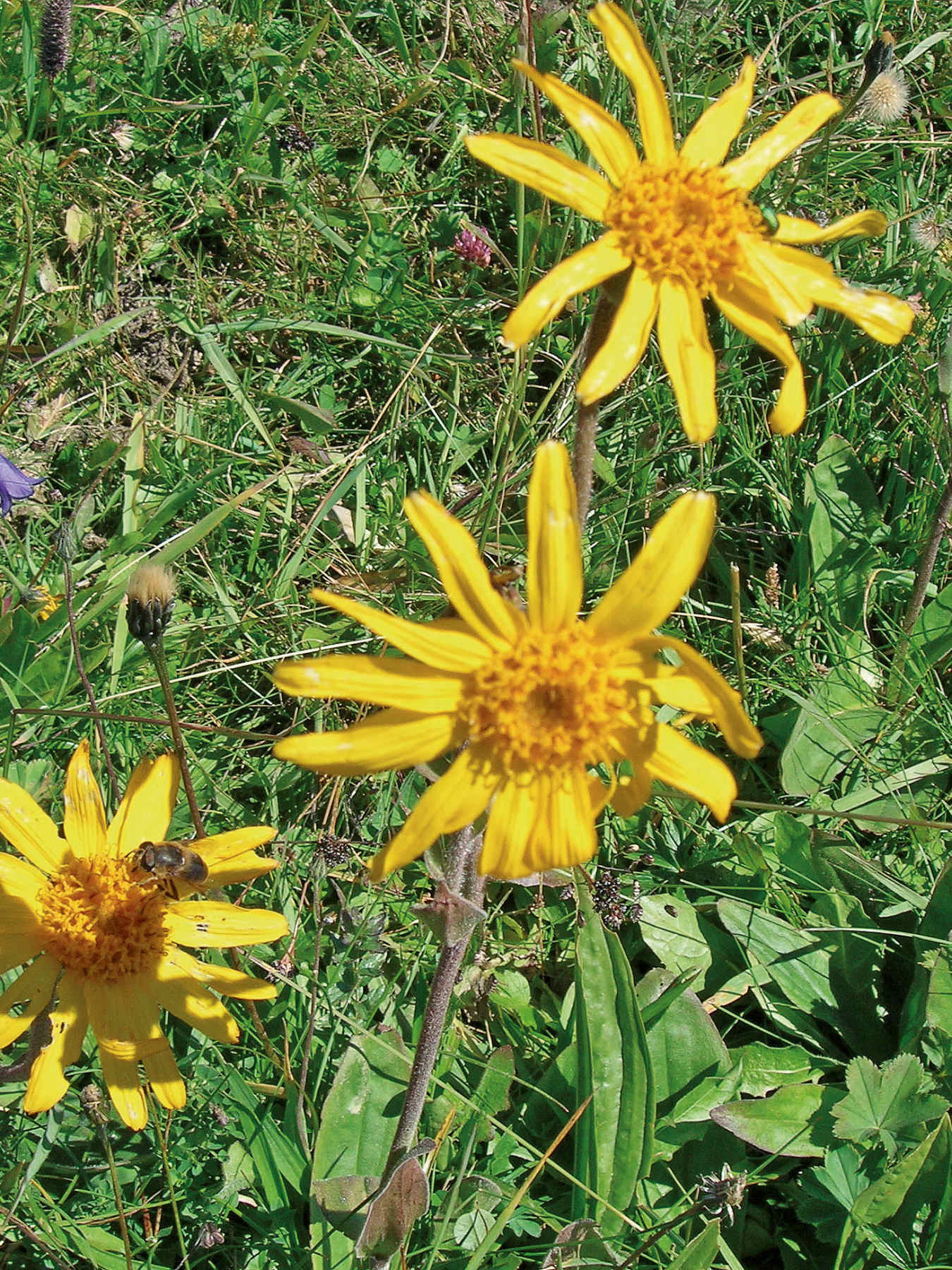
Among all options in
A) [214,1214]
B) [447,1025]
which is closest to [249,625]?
[447,1025]

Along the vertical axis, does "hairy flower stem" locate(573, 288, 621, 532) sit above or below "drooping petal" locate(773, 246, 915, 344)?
below

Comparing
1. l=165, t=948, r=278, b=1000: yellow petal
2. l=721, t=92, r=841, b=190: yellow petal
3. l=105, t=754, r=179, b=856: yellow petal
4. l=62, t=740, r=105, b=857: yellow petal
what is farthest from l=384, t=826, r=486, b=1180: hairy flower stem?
l=721, t=92, r=841, b=190: yellow petal

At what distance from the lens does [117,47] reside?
419 centimetres

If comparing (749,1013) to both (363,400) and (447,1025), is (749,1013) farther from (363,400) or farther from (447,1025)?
(363,400)

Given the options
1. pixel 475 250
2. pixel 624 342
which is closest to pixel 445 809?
pixel 624 342

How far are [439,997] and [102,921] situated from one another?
693mm

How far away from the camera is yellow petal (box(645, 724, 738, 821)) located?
6.20 ft

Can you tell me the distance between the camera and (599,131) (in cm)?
213

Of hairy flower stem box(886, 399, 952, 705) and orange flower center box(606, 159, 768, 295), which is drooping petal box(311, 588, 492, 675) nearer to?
orange flower center box(606, 159, 768, 295)

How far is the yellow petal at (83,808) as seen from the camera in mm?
2469

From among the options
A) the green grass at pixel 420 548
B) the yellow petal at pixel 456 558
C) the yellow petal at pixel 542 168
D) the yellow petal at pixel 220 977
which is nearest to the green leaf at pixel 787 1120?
the green grass at pixel 420 548

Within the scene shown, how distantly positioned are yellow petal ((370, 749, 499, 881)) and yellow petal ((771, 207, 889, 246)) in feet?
3.88

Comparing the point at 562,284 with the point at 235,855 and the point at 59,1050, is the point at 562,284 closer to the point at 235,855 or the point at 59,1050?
the point at 235,855

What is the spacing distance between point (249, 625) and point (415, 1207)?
5.39 feet
